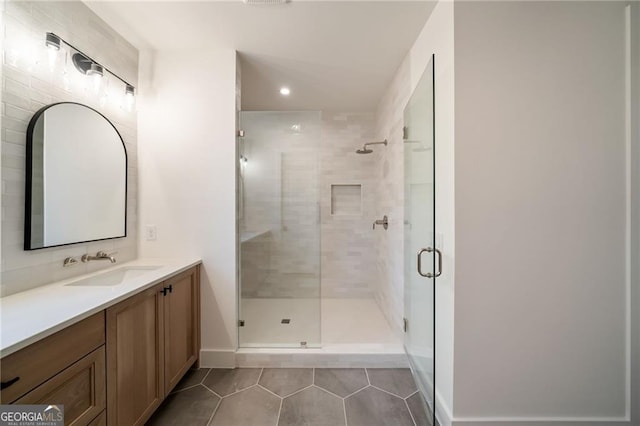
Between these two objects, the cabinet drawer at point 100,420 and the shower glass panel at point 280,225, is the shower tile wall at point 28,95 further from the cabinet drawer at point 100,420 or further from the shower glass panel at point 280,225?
the shower glass panel at point 280,225

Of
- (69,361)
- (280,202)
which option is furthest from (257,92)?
(69,361)

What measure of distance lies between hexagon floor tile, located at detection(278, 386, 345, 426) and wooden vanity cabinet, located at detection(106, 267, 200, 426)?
74 centimetres

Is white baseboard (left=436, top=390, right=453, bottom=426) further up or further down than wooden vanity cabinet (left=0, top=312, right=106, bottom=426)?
further down

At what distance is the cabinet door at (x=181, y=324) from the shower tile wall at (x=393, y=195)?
5.57 ft

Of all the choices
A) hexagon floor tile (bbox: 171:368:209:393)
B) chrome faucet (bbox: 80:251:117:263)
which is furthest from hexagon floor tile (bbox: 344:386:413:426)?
chrome faucet (bbox: 80:251:117:263)

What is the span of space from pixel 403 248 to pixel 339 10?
1.79m

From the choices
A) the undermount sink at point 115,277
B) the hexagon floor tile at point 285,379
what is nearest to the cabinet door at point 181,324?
the undermount sink at point 115,277

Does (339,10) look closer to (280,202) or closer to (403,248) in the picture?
(280,202)

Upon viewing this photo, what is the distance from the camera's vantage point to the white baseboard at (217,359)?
187cm

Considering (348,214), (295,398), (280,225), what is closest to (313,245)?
(280,225)

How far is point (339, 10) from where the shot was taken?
152cm

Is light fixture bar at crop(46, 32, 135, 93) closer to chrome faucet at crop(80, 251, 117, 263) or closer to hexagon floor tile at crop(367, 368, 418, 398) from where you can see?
chrome faucet at crop(80, 251, 117, 263)

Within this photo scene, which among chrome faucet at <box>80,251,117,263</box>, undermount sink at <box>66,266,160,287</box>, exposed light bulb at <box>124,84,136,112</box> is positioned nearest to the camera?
undermount sink at <box>66,266,160,287</box>

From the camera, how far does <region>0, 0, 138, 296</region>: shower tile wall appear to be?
1.12m
